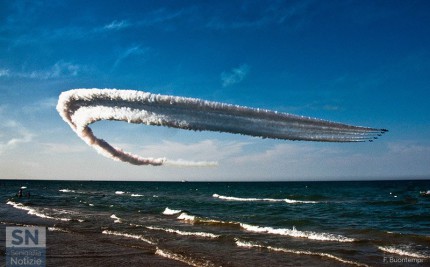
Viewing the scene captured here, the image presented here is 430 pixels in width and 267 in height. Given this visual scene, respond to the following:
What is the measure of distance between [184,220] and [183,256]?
1369cm

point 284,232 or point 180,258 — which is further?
point 284,232

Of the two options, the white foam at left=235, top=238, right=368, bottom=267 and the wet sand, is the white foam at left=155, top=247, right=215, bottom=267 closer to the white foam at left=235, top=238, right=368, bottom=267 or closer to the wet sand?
the wet sand

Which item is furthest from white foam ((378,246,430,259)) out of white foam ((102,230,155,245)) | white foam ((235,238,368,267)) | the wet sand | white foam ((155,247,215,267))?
white foam ((102,230,155,245))

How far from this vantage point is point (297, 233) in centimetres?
2117

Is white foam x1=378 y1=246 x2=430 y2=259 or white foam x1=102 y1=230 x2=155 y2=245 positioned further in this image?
white foam x1=102 y1=230 x2=155 y2=245

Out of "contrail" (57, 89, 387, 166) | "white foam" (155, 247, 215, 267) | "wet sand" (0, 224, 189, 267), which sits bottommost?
"white foam" (155, 247, 215, 267)

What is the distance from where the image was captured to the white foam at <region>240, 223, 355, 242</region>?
63.5 feet

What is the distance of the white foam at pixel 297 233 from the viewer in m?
19.4

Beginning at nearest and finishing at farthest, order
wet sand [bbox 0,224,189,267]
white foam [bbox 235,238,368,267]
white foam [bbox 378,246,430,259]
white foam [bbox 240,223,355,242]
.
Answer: wet sand [bbox 0,224,189,267], white foam [bbox 235,238,368,267], white foam [bbox 378,246,430,259], white foam [bbox 240,223,355,242]

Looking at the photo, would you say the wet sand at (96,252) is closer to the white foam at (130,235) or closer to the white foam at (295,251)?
the white foam at (130,235)

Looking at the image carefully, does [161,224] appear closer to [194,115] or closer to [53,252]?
[53,252]

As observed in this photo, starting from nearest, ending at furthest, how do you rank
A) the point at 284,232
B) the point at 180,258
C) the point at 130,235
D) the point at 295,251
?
the point at 180,258
the point at 295,251
the point at 130,235
the point at 284,232

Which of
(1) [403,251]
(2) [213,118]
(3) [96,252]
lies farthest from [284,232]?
(2) [213,118]

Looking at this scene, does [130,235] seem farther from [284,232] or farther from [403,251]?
[403,251]
